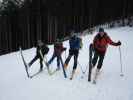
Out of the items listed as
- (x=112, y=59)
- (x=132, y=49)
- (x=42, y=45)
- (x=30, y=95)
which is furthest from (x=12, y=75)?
(x=132, y=49)

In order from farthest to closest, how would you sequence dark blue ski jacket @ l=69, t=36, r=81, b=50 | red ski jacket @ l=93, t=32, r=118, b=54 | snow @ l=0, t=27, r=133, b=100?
1. dark blue ski jacket @ l=69, t=36, r=81, b=50
2. red ski jacket @ l=93, t=32, r=118, b=54
3. snow @ l=0, t=27, r=133, b=100

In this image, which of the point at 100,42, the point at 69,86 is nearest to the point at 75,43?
the point at 100,42

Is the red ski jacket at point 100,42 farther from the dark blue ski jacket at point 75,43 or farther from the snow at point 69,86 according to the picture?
the snow at point 69,86

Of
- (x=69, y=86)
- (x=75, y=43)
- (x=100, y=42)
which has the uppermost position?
(x=100, y=42)

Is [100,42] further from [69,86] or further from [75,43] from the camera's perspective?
[69,86]

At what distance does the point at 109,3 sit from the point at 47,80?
99.4 ft

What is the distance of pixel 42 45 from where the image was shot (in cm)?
1228

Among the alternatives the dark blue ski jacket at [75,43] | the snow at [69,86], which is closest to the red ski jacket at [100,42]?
the dark blue ski jacket at [75,43]

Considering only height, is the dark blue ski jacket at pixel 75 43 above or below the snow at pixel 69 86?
above

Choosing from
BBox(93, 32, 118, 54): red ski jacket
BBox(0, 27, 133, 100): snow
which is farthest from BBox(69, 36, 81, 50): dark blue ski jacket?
BBox(0, 27, 133, 100): snow

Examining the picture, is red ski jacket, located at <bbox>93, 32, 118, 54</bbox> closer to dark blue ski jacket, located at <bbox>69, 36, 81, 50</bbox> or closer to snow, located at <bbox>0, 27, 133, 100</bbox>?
dark blue ski jacket, located at <bbox>69, 36, 81, 50</bbox>

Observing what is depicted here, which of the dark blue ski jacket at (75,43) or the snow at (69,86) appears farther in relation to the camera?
the dark blue ski jacket at (75,43)

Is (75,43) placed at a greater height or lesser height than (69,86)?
greater

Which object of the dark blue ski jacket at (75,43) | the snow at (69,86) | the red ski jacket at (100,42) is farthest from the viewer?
the dark blue ski jacket at (75,43)
